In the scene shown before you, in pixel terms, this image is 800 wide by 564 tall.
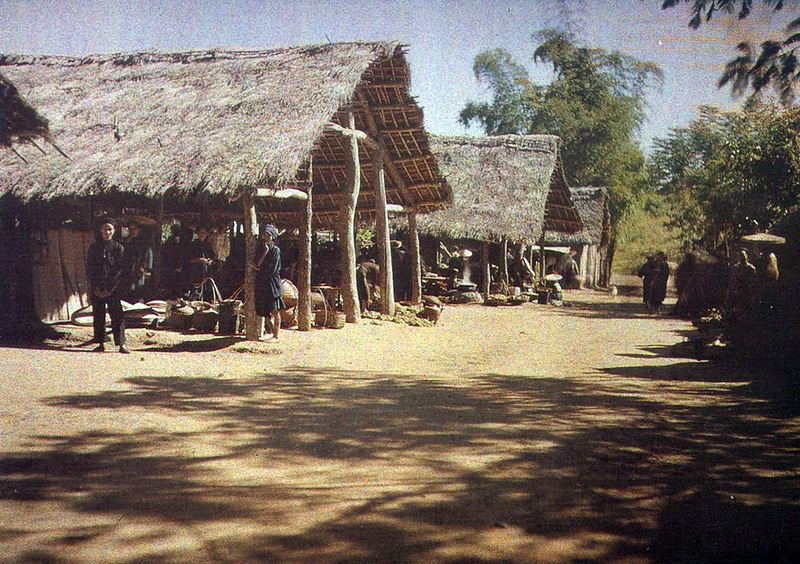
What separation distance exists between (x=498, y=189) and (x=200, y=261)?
9.98 m

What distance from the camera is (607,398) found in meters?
6.08

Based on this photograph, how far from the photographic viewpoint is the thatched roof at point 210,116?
9633mm

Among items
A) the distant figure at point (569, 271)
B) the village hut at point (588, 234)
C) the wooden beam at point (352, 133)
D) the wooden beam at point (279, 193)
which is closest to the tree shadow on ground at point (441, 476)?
the wooden beam at point (279, 193)

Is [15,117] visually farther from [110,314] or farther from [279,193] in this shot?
[279,193]

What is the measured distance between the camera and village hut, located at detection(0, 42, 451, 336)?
9695 mm

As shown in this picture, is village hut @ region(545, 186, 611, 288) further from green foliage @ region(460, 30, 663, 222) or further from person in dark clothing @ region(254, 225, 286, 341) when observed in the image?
person in dark clothing @ region(254, 225, 286, 341)

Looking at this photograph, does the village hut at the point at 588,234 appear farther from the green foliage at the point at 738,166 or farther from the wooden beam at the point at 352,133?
the wooden beam at the point at 352,133

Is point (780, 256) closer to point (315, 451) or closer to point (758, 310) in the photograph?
point (758, 310)

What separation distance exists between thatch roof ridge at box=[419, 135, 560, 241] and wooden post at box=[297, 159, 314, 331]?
8.30 meters

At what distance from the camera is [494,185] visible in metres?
19.7

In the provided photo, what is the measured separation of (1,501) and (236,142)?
727 centimetres

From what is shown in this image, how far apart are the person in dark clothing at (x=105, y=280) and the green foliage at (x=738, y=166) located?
858cm

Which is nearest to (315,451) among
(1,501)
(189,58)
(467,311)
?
(1,501)

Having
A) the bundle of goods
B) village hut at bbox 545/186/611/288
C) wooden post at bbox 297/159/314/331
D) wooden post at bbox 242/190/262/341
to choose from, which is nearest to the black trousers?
wooden post at bbox 242/190/262/341
